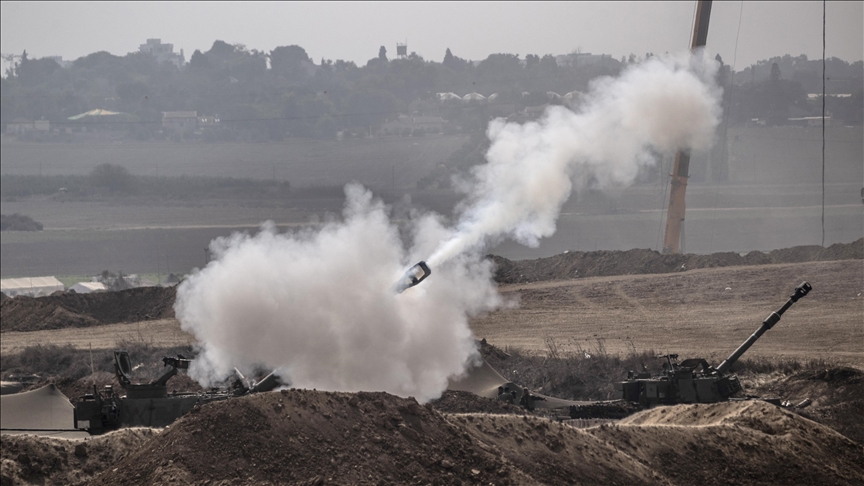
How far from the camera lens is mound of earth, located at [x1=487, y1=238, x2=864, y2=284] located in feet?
136

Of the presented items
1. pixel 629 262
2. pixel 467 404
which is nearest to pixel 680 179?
pixel 629 262

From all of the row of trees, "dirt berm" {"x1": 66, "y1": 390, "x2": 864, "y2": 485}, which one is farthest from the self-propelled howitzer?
the row of trees

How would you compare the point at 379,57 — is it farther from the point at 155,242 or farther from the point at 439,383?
the point at 439,383

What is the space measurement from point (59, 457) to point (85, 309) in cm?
2553

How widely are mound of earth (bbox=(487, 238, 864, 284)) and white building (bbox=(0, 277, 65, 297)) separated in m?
26.4

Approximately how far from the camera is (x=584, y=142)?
3134 cm

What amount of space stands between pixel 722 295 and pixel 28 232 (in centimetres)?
6425

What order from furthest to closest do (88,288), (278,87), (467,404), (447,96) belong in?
1. (278,87)
2. (447,96)
3. (88,288)
4. (467,404)

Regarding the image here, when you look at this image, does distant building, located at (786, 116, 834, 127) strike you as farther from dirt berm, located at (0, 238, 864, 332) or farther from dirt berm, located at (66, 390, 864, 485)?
dirt berm, located at (66, 390, 864, 485)

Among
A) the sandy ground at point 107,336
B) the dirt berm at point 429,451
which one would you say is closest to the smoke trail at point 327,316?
the dirt berm at point 429,451

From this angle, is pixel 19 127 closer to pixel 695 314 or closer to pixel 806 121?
pixel 806 121

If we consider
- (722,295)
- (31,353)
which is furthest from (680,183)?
(31,353)

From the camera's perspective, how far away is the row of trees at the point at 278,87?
107 metres

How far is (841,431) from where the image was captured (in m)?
23.5
